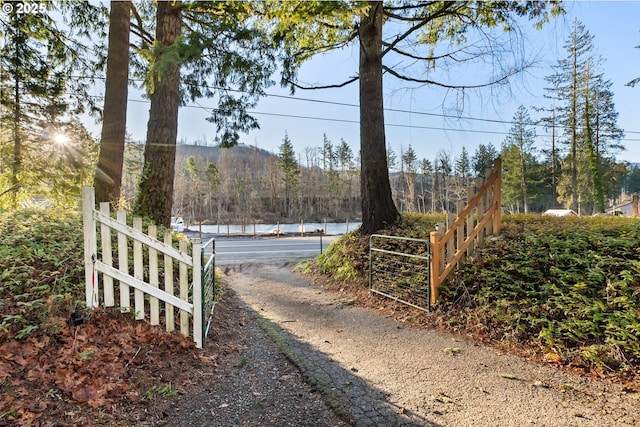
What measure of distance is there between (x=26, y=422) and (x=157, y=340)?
1.11m

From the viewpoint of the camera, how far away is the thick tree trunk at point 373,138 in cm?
731

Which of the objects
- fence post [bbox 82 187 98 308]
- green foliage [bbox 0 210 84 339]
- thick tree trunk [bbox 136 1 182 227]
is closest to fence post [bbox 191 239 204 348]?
fence post [bbox 82 187 98 308]

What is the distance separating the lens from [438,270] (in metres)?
4.63

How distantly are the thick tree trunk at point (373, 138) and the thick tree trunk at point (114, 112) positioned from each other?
4.64 meters

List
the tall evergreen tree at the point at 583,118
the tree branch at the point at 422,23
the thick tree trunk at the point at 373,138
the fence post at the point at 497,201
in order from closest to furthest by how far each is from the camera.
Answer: the fence post at the point at 497,201 → the tree branch at the point at 422,23 → the thick tree trunk at the point at 373,138 → the tall evergreen tree at the point at 583,118

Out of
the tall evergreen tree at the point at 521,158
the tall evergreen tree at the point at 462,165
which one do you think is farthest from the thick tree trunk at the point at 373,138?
the tall evergreen tree at the point at 462,165

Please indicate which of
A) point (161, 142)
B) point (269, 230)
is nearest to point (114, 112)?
point (161, 142)

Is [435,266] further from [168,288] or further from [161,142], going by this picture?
→ [161,142]

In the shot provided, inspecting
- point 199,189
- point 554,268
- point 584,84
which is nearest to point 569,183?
point 584,84

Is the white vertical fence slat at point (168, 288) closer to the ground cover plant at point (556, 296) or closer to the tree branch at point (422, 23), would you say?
the ground cover plant at point (556, 296)

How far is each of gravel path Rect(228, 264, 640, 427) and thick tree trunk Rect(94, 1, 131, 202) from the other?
351 cm

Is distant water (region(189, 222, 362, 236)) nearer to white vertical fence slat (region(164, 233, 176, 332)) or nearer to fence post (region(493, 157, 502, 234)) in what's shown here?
fence post (region(493, 157, 502, 234))

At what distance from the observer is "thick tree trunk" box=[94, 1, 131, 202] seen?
5.50 metres

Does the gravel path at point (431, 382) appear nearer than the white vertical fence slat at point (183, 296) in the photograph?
Yes
